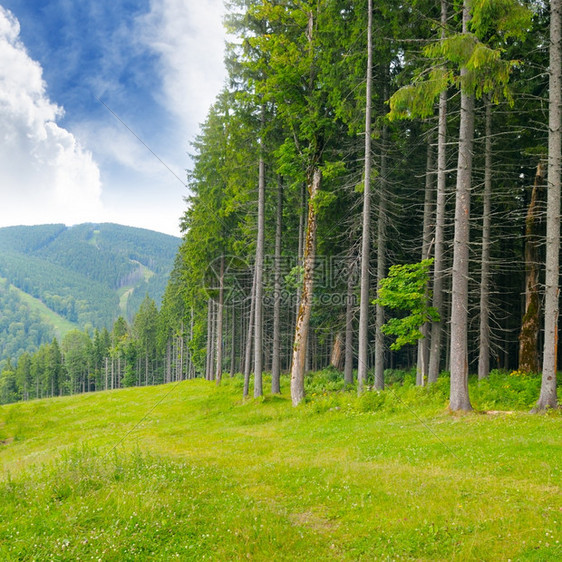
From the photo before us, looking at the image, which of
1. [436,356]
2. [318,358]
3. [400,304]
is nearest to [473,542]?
Answer: [400,304]

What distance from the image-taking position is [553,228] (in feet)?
35.9

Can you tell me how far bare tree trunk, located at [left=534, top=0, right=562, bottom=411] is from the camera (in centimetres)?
1088

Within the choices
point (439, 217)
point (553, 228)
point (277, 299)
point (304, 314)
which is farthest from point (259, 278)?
point (553, 228)

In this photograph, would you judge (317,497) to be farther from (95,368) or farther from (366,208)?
(95,368)

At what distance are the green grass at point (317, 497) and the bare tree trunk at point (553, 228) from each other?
0.90m

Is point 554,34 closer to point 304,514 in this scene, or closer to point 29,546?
point 304,514

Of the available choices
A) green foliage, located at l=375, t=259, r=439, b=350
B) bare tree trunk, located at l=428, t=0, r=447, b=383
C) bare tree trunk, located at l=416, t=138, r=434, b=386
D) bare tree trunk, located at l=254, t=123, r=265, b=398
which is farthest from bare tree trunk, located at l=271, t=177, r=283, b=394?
bare tree trunk, located at l=428, t=0, r=447, b=383

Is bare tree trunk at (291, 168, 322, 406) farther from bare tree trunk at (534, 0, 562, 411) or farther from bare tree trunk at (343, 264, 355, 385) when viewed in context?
bare tree trunk at (534, 0, 562, 411)

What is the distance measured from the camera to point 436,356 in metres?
Answer: 15.9

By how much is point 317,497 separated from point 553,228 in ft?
34.1

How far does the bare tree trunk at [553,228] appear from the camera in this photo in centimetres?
1088

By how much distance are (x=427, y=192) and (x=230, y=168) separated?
10.6 meters

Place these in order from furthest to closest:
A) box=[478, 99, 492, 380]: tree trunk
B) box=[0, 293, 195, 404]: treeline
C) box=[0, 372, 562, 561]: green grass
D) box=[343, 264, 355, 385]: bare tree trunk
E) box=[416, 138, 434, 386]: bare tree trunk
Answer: box=[0, 293, 195, 404]: treeline
box=[343, 264, 355, 385]: bare tree trunk
box=[416, 138, 434, 386]: bare tree trunk
box=[478, 99, 492, 380]: tree trunk
box=[0, 372, 562, 561]: green grass

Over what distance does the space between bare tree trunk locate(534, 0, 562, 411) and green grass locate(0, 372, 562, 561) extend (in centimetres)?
90
